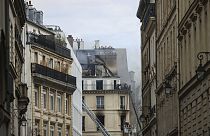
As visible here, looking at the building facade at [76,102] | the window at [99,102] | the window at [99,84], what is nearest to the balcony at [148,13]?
the building facade at [76,102]

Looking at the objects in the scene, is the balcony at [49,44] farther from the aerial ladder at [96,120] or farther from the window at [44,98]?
the aerial ladder at [96,120]

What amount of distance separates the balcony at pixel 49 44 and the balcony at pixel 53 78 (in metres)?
2.27

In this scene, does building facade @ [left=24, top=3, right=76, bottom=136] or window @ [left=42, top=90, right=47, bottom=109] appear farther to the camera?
window @ [left=42, top=90, right=47, bottom=109]

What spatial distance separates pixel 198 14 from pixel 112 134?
105663 mm

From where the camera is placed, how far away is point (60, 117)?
10550 cm

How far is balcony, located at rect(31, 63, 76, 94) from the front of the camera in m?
96.8

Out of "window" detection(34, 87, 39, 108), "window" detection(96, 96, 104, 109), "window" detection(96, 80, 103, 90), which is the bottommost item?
"window" detection(34, 87, 39, 108)

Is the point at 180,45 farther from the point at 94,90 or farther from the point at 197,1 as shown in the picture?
the point at 94,90

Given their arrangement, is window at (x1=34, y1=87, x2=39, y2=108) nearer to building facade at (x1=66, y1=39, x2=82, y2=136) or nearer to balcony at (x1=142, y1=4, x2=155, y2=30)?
balcony at (x1=142, y1=4, x2=155, y2=30)

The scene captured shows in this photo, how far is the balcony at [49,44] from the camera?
96375 millimetres

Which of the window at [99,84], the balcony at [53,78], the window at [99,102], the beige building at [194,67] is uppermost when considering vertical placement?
the window at [99,84]

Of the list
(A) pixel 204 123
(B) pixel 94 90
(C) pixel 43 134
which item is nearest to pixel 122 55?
(B) pixel 94 90

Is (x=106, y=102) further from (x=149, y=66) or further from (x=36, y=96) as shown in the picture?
(x=149, y=66)

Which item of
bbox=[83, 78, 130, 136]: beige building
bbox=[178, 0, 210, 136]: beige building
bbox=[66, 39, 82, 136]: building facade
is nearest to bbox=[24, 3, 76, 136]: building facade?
bbox=[66, 39, 82, 136]: building facade
